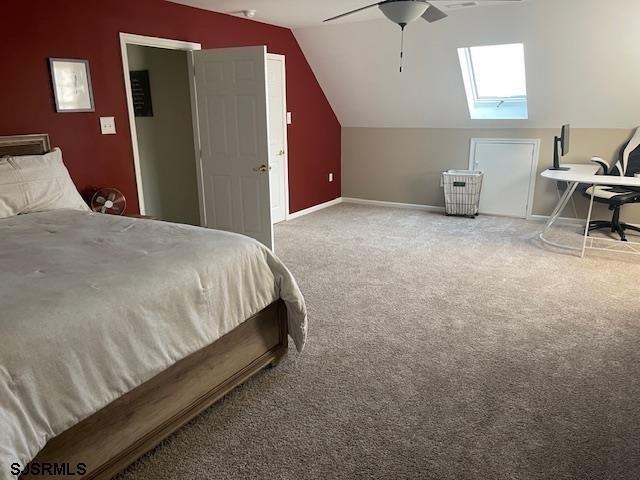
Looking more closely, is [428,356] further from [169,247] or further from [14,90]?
[14,90]

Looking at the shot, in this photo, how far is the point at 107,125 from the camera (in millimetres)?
3938

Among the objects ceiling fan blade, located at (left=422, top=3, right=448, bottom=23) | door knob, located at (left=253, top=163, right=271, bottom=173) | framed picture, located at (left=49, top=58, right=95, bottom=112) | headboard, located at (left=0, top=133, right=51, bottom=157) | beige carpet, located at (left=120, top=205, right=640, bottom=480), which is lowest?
beige carpet, located at (left=120, top=205, right=640, bottom=480)

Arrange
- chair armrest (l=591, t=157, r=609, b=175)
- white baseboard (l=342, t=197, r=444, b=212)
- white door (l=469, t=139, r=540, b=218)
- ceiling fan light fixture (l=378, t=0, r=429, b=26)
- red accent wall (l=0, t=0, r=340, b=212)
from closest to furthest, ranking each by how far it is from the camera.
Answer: ceiling fan light fixture (l=378, t=0, r=429, b=26)
red accent wall (l=0, t=0, r=340, b=212)
chair armrest (l=591, t=157, r=609, b=175)
white door (l=469, t=139, r=540, b=218)
white baseboard (l=342, t=197, r=444, b=212)

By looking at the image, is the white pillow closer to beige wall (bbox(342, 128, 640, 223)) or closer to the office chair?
beige wall (bbox(342, 128, 640, 223))

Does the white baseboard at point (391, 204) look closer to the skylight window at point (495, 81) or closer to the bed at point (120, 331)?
the skylight window at point (495, 81)

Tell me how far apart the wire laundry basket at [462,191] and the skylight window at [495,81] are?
805 millimetres

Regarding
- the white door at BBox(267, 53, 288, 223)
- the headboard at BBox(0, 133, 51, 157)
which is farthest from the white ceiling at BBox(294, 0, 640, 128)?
the headboard at BBox(0, 133, 51, 157)

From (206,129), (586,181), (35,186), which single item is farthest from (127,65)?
(586,181)

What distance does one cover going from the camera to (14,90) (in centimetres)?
329

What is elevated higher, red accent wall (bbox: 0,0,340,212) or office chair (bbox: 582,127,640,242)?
red accent wall (bbox: 0,0,340,212)

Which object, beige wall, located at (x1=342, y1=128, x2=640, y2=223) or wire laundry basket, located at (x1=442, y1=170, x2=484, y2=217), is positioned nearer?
beige wall, located at (x1=342, y1=128, x2=640, y2=223)

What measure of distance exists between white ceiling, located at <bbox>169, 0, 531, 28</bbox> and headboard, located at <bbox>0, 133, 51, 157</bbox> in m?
1.80

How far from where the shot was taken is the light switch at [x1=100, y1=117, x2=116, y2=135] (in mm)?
3900

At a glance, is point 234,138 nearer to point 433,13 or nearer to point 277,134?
point 277,134
